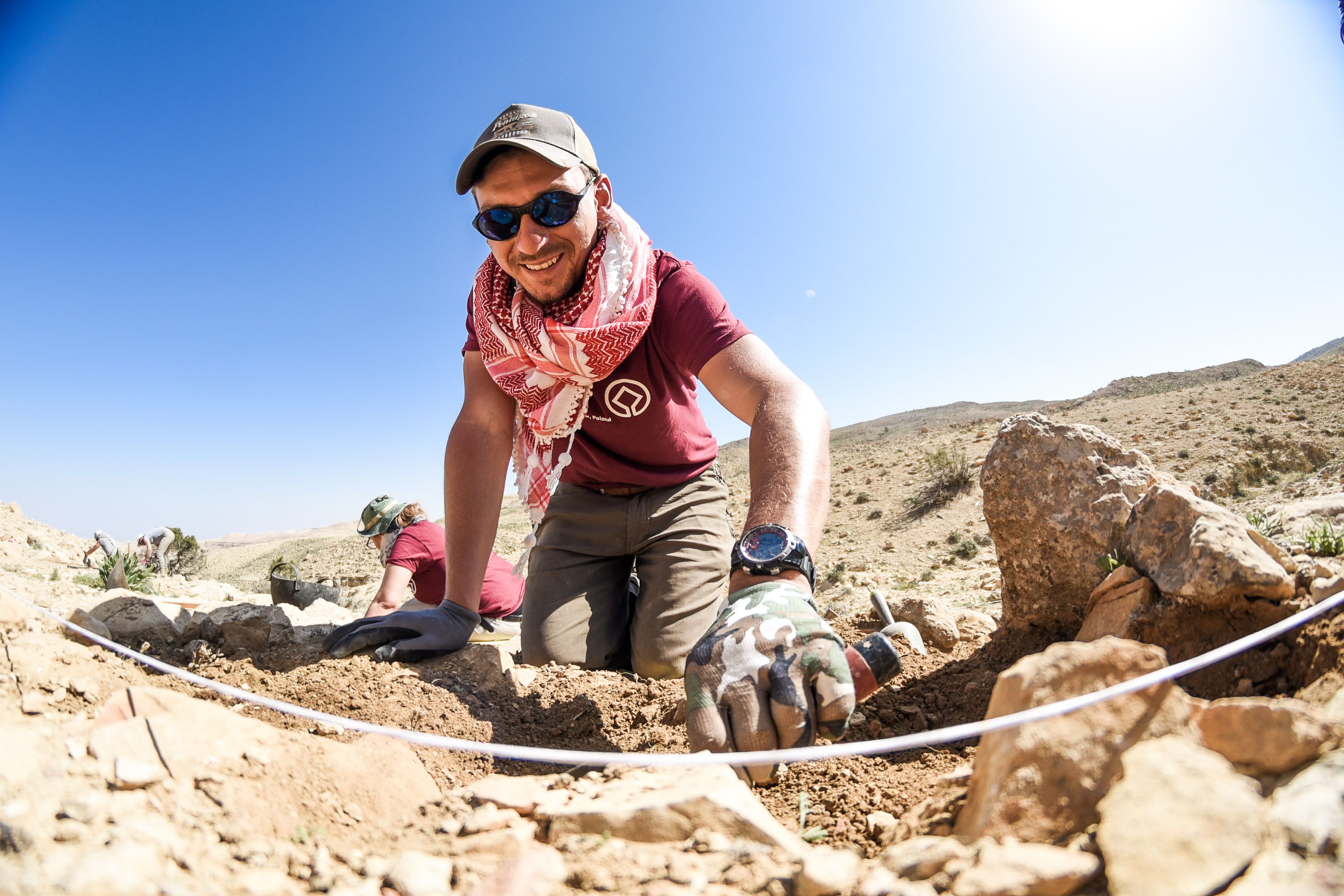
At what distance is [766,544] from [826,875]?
92cm

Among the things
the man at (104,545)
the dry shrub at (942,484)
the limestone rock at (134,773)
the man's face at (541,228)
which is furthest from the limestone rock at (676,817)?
the dry shrub at (942,484)

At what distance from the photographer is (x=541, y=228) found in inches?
103

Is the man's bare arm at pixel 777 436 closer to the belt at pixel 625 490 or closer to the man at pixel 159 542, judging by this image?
the belt at pixel 625 490

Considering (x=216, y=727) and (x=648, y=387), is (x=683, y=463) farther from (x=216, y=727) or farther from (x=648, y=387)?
(x=216, y=727)

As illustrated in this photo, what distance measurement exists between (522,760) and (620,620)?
163 centimetres

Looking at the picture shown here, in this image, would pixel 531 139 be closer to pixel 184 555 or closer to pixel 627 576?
pixel 627 576

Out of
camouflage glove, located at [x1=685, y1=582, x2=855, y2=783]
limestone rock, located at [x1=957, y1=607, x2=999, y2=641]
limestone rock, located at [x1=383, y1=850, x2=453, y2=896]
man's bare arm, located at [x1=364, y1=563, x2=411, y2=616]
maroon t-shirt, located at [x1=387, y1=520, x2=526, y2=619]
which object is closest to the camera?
limestone rock, located at [x1=383, y1=850, x2=453, y2=896]

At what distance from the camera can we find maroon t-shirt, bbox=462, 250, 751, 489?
99.6 inches

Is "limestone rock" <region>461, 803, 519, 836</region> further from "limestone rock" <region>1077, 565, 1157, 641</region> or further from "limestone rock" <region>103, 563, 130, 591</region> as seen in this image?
"limestone rock" <region>103, 563, 130, 591</region>

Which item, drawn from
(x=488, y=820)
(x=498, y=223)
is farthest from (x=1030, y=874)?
(x=498, y=223)

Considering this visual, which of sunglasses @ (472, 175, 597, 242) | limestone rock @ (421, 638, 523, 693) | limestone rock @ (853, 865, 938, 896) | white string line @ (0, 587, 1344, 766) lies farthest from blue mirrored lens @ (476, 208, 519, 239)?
limestone rock @ (853, 865, 938, 896)

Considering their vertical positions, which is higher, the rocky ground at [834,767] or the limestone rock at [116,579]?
the limestone rock at [116,579]

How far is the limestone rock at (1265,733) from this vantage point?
81cm

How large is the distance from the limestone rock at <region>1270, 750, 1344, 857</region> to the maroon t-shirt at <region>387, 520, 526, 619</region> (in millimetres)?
3687
